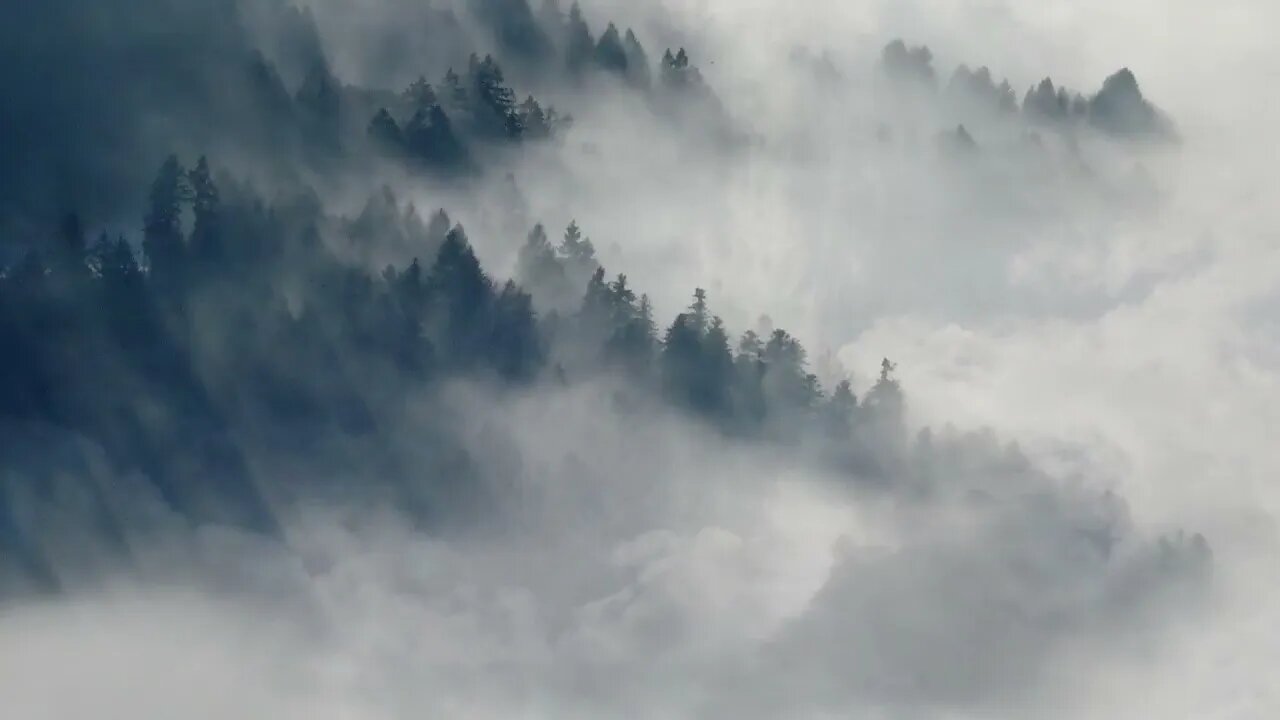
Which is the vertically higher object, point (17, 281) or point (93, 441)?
point (17, 281)

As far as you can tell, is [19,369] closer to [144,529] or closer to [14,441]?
[14,441]

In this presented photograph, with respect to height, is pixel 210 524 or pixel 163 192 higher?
pixel 163 192

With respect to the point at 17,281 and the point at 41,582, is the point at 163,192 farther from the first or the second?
the point at 41,582

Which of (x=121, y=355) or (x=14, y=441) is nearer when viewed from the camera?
(x=14, y=441)

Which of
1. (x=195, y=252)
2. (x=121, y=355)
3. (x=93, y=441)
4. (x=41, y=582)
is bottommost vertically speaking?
(x=41, y=582)

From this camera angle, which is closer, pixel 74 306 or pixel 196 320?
pixel 74 306

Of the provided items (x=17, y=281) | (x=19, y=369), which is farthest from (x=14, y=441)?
(x=17, y=281)

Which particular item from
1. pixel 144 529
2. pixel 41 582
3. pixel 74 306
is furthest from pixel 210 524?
pixel 74 306

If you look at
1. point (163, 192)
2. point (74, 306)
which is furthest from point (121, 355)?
point (163, 192)
